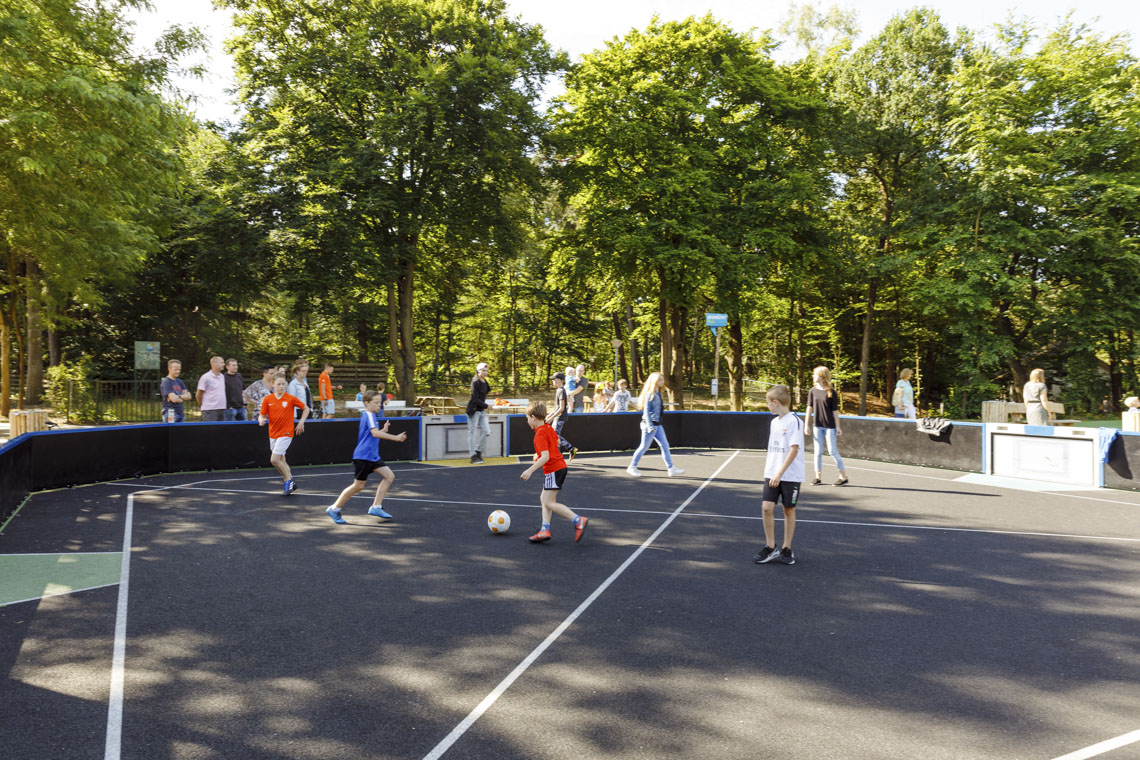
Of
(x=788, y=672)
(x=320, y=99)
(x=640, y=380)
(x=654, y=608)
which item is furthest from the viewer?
(x=640, y=380)

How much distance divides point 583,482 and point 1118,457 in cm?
975

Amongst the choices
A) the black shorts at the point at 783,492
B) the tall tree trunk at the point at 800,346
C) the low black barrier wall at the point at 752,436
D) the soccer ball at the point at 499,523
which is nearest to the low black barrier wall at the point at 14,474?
the soccer ball at the point at 499,523

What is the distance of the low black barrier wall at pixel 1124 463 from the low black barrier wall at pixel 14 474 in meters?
17.8

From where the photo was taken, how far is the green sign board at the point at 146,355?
21.7 meters

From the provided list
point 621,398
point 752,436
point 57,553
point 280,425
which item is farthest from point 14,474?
point 752,436

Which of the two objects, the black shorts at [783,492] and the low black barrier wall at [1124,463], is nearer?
the black shorts at [783,492]

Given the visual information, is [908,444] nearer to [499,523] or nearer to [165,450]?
[499,523]

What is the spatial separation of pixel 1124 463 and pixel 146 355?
2463 cm

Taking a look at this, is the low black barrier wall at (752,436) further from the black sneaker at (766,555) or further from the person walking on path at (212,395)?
the black sneaker at (766,555)

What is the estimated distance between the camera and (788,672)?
198 inches

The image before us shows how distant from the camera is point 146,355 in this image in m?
22.0

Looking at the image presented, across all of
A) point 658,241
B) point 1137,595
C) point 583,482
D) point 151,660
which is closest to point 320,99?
point 658,241

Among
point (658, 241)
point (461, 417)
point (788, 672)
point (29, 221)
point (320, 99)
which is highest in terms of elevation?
point (320, 99)

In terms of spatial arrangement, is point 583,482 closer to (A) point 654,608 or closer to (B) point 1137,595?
(A) point 654,608
